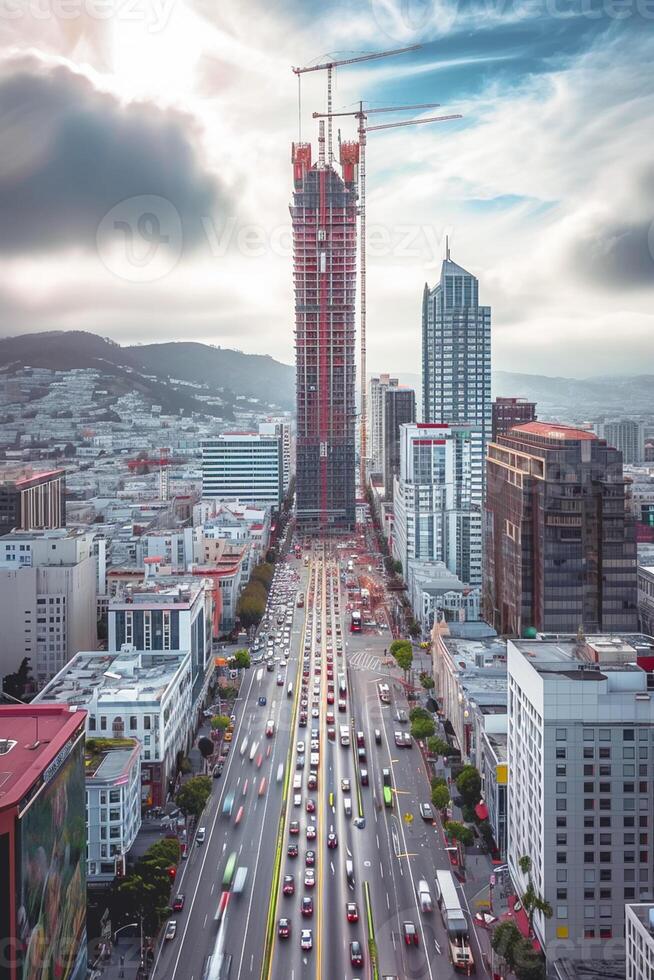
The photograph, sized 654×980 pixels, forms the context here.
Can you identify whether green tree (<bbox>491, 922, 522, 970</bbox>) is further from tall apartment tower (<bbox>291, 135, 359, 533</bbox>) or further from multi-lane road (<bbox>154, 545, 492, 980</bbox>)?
tall apartment tower (<bbox>291, 135, 359, 533</bbox>)

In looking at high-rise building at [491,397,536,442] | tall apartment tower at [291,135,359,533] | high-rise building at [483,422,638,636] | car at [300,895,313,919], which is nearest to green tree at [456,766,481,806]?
car at [300,895,313,919]

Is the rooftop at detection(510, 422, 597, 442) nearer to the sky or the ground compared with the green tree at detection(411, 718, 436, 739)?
nearer to the sky

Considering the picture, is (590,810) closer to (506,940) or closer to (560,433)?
(506,940)

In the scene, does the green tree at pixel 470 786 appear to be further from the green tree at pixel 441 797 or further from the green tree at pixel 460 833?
the green tree at pixel 460 833

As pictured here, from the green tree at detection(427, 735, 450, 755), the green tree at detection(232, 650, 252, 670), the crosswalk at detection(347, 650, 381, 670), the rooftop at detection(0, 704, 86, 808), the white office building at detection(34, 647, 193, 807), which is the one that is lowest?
the crosswalk at detection(347, 650, 381, 670)

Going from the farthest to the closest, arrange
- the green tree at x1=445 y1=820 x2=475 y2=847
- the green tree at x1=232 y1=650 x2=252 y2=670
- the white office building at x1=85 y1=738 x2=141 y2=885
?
the green tree at x1=232 y1=650 x2=252 y2=670 < the green tree at x1=445 y1=820 x2=475 y2=847 < the white office building at x1=85 y1=738 x2=141 y2=885

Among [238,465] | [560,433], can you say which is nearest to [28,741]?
[560,433]

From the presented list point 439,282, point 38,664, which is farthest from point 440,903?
point 439,282
